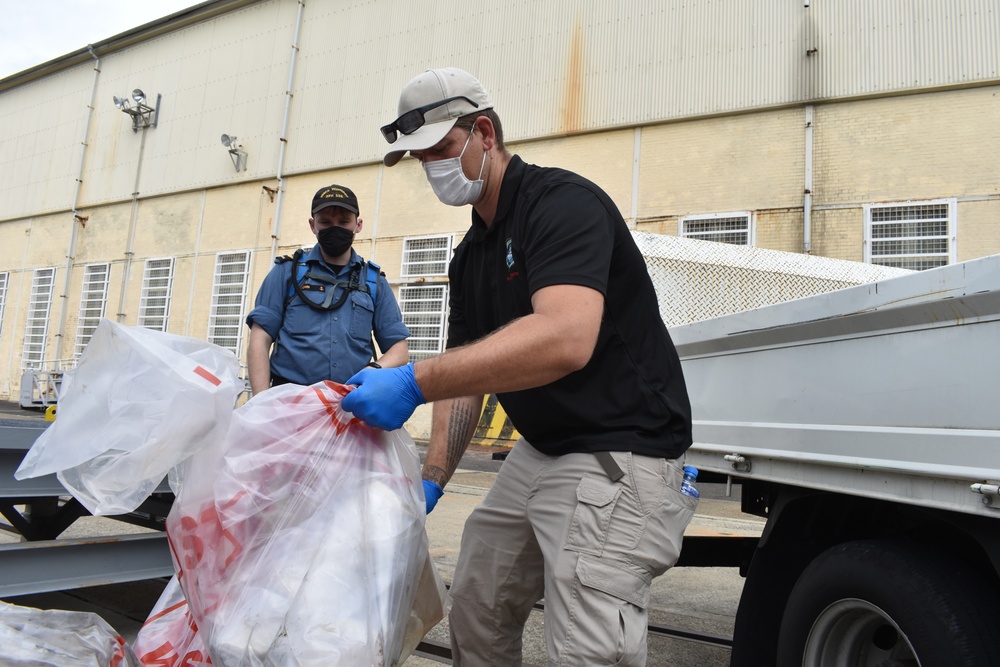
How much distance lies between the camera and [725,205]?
12.1 metres

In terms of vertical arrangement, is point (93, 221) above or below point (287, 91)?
below

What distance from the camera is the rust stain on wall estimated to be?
537 inches

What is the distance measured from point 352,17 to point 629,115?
7487 millimetres

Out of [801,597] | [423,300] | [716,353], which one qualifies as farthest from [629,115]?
[801,597]

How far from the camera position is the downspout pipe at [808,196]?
11320 millimetres

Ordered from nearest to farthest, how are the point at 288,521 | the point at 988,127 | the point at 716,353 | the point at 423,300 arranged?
1. the point at 288,521
2. the point at 716,353
3. the point at 988,127
4. the point at 423,300

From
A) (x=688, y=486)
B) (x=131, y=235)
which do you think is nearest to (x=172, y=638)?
(x=688, y=486)

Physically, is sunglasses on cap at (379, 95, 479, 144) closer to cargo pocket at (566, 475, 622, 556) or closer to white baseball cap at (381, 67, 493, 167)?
white baseball cap at (381, 67, 493, 167)

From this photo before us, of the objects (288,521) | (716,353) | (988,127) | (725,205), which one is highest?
(988,127)

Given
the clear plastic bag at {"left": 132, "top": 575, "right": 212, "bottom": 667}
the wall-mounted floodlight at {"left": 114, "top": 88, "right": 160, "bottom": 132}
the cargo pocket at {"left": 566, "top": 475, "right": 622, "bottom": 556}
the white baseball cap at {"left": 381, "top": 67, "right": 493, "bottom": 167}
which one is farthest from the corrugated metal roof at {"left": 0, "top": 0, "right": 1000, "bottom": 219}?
the clear plastic bag at {"left": 132, "top": 575, "right": 212, "bottom": 667}

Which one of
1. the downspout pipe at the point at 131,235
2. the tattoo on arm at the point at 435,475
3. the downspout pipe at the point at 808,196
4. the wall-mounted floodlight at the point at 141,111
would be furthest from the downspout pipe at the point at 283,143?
the tattoo on arm at the point at 435,475

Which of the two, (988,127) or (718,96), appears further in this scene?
(718,96)

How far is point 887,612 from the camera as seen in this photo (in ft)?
5.29

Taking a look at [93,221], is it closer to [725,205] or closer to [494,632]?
[725,205]
